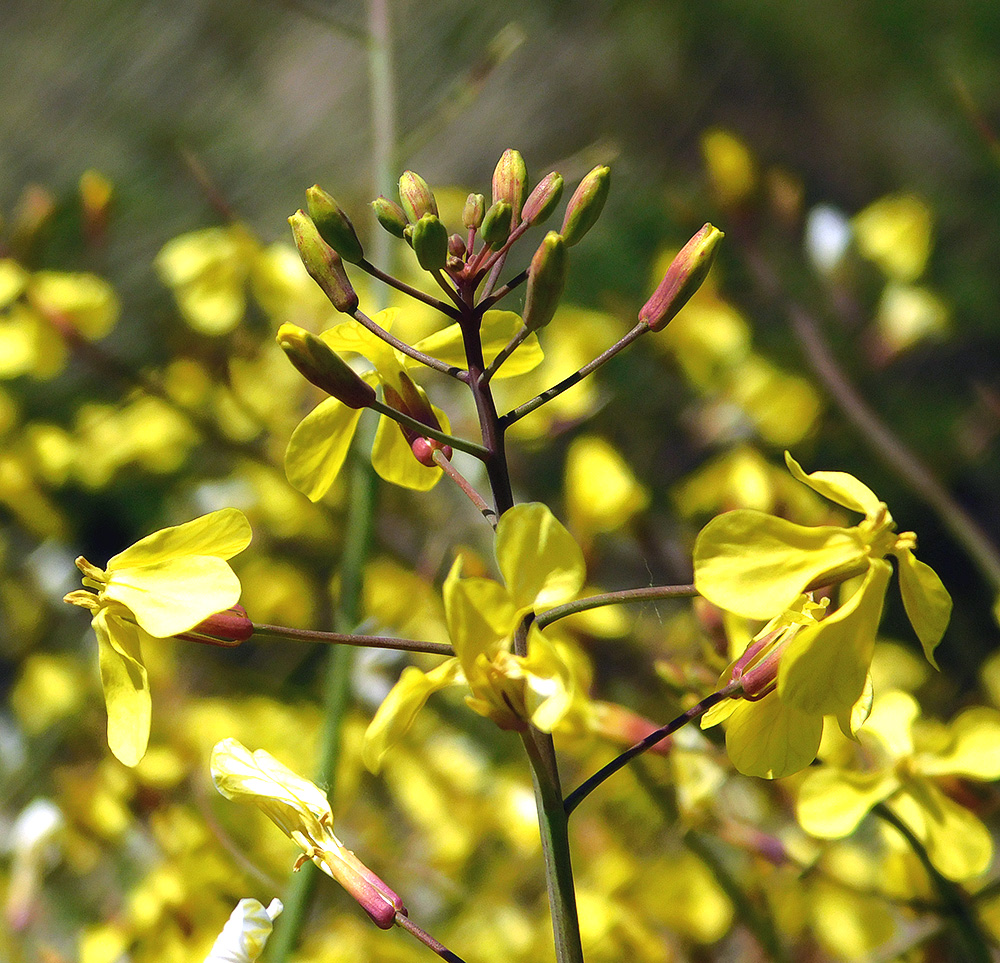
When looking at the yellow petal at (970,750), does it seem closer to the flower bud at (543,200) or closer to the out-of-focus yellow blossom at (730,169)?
the flower bud at (543,200)

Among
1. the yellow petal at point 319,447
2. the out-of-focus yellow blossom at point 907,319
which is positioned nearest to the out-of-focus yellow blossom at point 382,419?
the yellow petal at point 319,447

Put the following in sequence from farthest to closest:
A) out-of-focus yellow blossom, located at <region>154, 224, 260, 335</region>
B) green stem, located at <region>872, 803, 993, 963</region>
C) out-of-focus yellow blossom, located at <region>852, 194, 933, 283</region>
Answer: out-of-focus yellow blossom, located at <region>852, 194, 933, 283</region>
out-of-focus yellow blossom, located at <region>154, 224, 260, 335</region>
green stem, located at <region>872, 803, 993, 963</region>

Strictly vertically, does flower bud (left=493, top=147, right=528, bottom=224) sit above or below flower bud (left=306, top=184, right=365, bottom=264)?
below

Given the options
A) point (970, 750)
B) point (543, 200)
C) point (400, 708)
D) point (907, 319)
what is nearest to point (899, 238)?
point (907, 319)

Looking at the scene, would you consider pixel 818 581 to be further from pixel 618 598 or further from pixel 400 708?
pixel 400 708

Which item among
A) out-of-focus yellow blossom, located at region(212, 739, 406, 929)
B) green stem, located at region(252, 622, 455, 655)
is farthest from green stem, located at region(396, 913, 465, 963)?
green stem, located at region(252, 622, 455, 655)

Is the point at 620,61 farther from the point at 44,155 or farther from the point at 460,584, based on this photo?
the point at 460,584

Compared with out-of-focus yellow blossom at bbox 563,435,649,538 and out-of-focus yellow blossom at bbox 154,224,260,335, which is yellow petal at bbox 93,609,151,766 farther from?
out-of-focus yellow blossom at bbox 154,224,260,335
